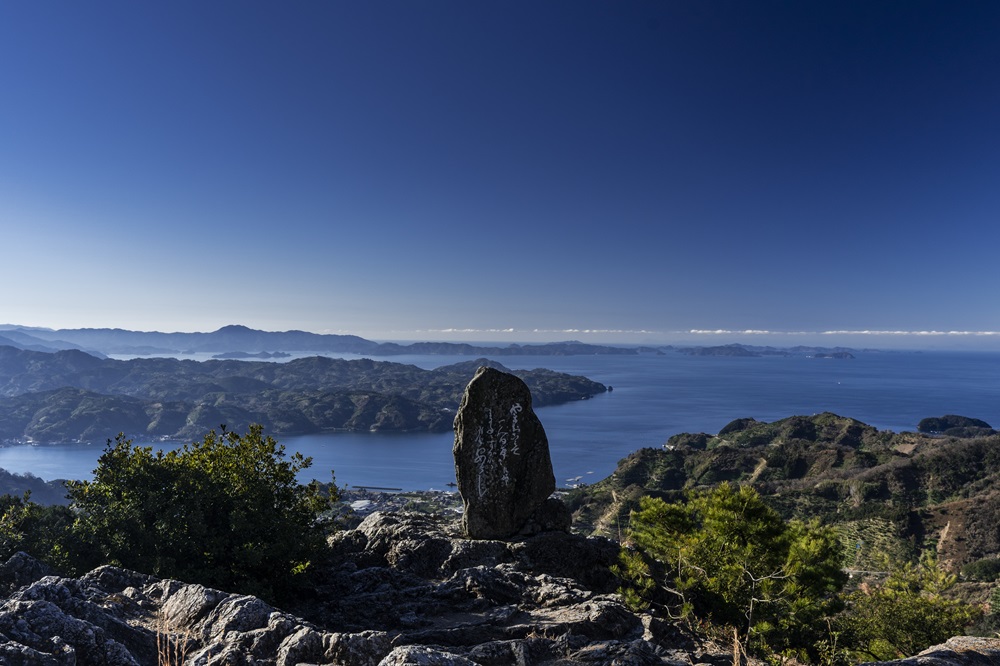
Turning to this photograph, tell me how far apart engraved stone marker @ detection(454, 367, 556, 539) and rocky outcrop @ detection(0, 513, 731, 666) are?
1.01 metres

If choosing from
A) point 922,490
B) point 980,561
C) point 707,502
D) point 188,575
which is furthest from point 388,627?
point 922,490

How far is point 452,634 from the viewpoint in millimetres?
7594

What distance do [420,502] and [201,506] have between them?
77.6 metres

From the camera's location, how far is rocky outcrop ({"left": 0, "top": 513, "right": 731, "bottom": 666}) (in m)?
5.43

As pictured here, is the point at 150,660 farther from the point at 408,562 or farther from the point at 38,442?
the point at 38,442

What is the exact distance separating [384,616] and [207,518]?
5166 millimetres

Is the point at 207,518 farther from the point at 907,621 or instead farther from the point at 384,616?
the point at 907,621

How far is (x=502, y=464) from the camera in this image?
14047mm

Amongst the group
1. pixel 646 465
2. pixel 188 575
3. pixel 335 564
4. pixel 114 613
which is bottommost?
pixel 646 465

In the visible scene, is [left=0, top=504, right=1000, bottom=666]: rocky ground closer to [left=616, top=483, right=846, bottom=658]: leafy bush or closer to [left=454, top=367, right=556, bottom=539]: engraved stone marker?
[left=454, top=367, right=556, bottom=539]: engraved stone marker

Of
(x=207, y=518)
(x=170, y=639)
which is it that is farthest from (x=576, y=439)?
(x=170, y=639)

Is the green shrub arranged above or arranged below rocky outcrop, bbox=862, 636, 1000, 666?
below

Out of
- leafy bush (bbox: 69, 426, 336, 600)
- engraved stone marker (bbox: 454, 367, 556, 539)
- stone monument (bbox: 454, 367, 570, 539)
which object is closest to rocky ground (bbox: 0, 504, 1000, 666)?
stone monument (bbox: 454, 367, 570, 539)

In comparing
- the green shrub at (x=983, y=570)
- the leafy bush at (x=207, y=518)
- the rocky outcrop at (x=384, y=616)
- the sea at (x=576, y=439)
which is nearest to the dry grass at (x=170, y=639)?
the rocky outcrop at (x=384, y=616)
